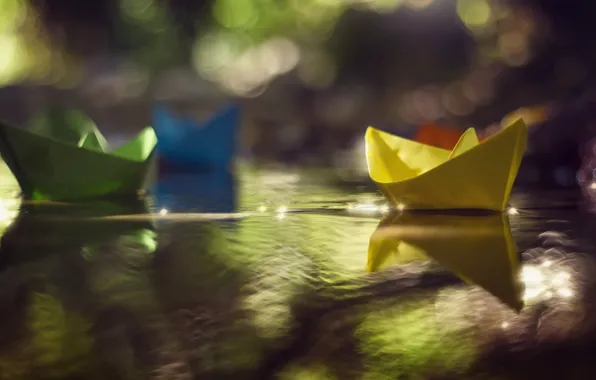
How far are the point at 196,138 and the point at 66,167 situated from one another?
0.68 meters

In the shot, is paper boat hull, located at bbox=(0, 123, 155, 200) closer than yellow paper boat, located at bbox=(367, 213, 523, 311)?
No

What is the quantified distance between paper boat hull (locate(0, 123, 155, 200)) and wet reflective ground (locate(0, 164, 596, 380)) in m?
0.17

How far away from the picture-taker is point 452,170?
776mm

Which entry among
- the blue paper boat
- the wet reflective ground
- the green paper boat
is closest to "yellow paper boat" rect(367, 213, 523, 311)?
the wet reflective ground

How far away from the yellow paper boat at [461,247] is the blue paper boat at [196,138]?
89 cm

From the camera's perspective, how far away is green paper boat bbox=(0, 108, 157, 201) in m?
0.94

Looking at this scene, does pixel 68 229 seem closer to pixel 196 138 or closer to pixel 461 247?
pixel 461 247

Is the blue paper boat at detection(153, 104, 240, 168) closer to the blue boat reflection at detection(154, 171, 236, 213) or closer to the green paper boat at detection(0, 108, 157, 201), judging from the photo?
the blue boat reflection at detection(154, 171, 236, 213)

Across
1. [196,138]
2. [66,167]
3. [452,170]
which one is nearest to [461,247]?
[452,170]

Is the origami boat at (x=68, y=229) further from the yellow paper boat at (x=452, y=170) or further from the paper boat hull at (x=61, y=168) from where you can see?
the yellow paper boat at (x=452, y=170)

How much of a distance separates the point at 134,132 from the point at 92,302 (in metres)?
2.34

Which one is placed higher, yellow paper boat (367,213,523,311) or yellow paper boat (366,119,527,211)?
yellow paper boat (366,119,527,211)

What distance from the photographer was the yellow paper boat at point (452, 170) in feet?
2.47

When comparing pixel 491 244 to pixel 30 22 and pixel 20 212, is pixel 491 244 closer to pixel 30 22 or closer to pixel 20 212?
pixel 20 212
